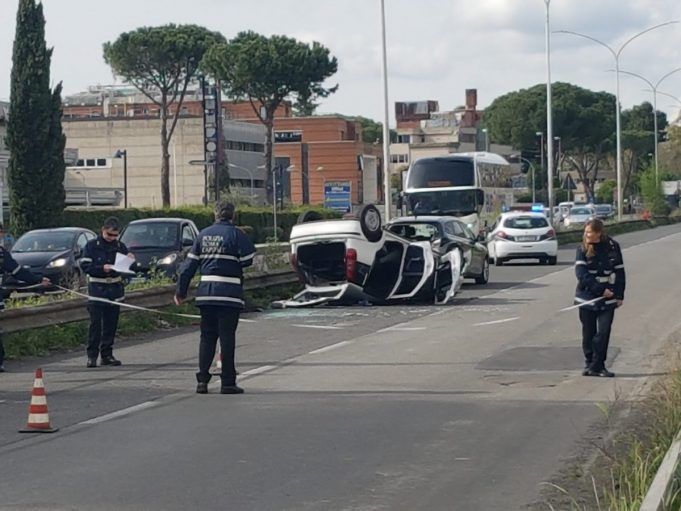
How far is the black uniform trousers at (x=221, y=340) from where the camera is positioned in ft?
41.3

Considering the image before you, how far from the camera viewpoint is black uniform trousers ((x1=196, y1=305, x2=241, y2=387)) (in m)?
12.6

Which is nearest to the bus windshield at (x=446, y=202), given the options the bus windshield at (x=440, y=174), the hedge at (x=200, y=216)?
the bus windshield at (x=440, y=174)

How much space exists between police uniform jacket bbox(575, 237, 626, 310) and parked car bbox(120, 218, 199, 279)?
1294 cm

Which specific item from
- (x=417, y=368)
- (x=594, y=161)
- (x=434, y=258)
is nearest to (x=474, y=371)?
(x=417, y=368)

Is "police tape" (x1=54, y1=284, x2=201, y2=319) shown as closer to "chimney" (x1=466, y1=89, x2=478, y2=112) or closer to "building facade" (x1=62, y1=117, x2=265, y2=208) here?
"building facade" (x1=62, y1=117, x2=265, y2=208)

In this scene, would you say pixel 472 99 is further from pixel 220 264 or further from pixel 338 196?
pixel 220 264

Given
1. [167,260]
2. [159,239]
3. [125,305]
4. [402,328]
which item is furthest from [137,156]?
[125,305]

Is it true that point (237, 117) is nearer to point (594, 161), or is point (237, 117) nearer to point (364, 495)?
point (594, 161)

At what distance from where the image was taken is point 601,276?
44.4 ft

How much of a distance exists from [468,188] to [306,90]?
3671 centimetres

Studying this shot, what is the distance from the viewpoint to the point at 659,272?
31.8m

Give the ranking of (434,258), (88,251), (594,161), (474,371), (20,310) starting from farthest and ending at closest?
(594,161) → (434,258) → (20,310) → (88,251) → (474,371)

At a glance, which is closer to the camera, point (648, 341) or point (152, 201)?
point (648, 341)

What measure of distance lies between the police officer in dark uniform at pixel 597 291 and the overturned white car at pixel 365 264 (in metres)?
8.78
